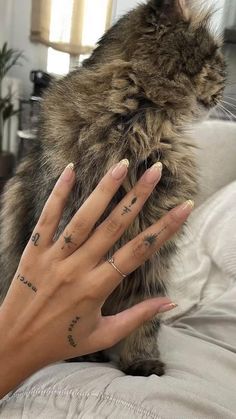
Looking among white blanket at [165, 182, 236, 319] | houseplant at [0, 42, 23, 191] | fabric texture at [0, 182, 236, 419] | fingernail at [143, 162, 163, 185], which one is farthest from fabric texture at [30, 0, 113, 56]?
fingernail at [143, 162, 163, 185]

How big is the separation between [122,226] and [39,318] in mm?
180

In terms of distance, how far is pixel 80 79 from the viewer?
94cm

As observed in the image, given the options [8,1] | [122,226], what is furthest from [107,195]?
[8,1]

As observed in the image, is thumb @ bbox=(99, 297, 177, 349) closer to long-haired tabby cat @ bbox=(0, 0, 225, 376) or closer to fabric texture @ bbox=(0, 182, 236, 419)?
fabric texture @ bbox=(0, 182, 236, 419)

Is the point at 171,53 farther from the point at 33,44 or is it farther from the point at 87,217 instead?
the point at 33,44

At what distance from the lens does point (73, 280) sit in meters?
0.65

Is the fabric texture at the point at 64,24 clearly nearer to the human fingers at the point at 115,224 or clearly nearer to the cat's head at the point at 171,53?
the cat's head at the point at 171,53

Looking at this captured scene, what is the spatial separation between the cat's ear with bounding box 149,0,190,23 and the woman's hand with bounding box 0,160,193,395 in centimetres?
40

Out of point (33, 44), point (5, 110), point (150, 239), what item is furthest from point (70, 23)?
point (150, 239)

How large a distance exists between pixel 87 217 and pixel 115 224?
0.04m

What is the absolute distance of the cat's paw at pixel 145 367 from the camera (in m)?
0.91

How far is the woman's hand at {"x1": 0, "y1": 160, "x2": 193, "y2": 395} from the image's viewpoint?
65 centimetres

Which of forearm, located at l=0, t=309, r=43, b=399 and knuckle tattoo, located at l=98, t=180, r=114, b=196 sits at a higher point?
knuckle tattoo, located at l=98, t=180, r=114, b=196

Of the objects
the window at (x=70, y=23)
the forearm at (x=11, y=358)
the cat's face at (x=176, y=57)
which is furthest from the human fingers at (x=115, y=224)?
the window at (x=70, y=23)
